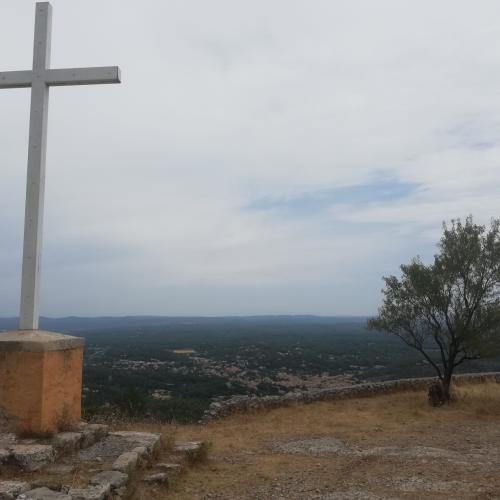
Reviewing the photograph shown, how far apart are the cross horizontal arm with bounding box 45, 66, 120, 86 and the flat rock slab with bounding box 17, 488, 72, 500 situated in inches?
185

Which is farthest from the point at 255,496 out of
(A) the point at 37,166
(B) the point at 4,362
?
(A) the point at 37,166

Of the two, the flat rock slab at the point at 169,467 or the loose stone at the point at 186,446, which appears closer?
the flat rock slab at the point at 169,467

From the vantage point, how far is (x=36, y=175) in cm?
655

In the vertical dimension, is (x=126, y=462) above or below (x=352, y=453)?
above

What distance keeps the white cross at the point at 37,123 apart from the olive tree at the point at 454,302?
9688 mm

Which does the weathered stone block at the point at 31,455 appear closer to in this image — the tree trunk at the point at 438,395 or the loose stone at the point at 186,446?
the loose stone at the point at 186,446

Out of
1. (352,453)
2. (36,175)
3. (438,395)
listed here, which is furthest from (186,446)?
(438,395)

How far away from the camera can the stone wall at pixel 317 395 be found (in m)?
12.3

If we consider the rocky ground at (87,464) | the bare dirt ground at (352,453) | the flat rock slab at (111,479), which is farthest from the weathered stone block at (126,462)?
the bare dirt ground at (352,453)

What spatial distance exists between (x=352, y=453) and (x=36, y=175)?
5903 millimetres

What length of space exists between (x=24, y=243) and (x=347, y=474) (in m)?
4.93

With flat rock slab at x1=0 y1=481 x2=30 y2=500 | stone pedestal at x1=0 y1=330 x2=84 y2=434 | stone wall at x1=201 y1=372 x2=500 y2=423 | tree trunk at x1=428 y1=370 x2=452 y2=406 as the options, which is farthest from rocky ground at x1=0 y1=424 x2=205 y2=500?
tree trunk at x1=428 y1=370 x2=452 y2=406

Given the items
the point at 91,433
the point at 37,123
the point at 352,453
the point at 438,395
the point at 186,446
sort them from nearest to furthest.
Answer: the point at 91,433, the point at 37,123, the point at 186,446, the point at 352,453, the point at 438,395

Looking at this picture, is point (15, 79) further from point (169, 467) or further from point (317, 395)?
point (317, 395)
